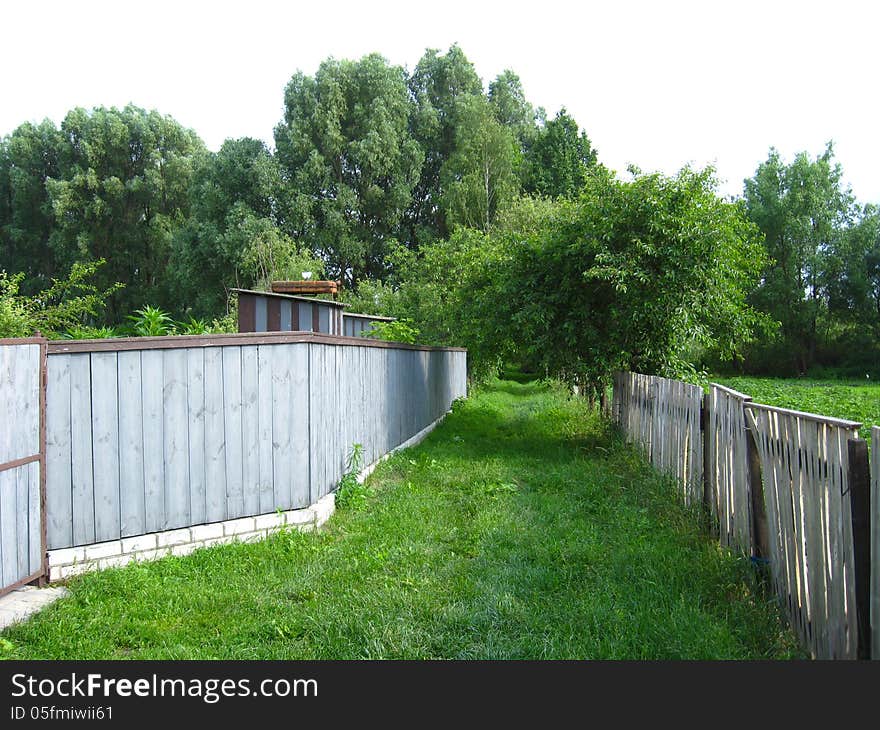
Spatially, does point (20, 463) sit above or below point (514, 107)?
below

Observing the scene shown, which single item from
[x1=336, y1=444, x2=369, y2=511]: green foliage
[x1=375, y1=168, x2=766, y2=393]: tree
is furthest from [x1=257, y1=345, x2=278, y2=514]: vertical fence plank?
[x1=375, y1=168, x2=766, y2=393]: tree

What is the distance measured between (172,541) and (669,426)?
496cm

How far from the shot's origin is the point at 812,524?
3.22m

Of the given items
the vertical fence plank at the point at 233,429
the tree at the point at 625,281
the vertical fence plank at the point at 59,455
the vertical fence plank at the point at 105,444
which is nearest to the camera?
the vertical fence plank at the point at 59,455

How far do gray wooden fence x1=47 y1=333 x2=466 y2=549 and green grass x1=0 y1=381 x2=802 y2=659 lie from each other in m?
0.41

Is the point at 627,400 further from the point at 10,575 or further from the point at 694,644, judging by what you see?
the point at 10,575

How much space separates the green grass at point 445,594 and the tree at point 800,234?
118ft

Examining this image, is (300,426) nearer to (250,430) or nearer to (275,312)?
(250,430)

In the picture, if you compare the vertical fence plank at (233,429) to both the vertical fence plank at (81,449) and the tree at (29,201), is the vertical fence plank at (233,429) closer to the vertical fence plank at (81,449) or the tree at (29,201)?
the vertical fence plank at (81,449)

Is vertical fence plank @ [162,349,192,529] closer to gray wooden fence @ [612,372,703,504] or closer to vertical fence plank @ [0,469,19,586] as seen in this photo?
vertical fence plank @ [0,469,19,586]

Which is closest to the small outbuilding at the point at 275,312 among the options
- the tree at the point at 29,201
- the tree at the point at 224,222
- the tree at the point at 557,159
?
the tree at the point at 224,222

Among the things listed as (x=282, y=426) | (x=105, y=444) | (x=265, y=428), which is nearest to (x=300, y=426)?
(x=282, y=426)

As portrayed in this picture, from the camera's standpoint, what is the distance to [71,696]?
309 cm

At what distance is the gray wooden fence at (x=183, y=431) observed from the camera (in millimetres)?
4766
